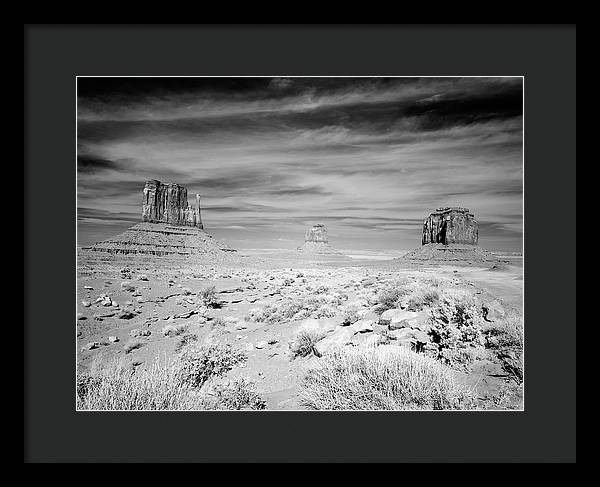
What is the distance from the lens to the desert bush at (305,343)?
2.92 metres

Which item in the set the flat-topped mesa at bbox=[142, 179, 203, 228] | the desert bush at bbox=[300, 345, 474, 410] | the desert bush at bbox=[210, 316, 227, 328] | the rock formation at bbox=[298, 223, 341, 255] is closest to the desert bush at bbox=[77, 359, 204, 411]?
the desert bush at bbox=[210, 316, 227, 328]

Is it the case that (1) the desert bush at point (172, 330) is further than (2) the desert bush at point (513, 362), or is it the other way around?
(1) the desert bush at point (172, 330)

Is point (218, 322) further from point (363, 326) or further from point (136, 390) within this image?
point (363, 326)

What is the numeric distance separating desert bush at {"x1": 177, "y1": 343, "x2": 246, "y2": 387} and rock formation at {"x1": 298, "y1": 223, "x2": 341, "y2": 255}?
3.92 ft

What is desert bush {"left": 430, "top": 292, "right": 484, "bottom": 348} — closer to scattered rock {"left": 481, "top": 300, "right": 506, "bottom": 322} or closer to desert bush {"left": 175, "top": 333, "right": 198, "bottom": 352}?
scattered rock {"left": 481, "top": 300, "right": 506, "bottom": 322}

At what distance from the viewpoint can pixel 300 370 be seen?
9.34ft

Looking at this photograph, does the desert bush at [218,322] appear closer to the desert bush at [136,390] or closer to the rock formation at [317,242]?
the desert bush at [136,390]

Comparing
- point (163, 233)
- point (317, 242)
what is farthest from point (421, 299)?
point (163, 233)

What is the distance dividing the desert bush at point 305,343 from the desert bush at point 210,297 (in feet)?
2.81

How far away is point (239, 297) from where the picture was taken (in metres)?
→ 3.05

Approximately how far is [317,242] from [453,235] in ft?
4.19
